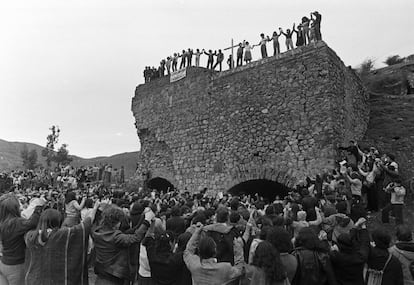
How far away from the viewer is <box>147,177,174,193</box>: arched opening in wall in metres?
18.4

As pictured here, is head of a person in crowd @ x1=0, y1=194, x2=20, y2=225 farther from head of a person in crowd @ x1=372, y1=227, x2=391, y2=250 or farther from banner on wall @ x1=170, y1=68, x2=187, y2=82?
banner on wall @ x1=170, y1=68, x2=187, y2=82

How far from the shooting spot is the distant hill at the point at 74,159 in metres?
41.4

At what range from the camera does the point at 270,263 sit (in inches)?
118

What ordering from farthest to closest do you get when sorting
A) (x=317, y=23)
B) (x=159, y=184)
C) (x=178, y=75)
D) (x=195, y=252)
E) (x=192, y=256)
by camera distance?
(x=159, y=184) → (x=178, y=75) → (x=317, y=23) → (x=195, y=252) → (x=192, y=256)

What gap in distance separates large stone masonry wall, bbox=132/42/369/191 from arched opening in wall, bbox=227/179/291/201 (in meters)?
0.49

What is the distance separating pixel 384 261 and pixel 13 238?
3973mm

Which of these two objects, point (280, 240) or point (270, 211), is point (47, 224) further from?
point (270, 211)

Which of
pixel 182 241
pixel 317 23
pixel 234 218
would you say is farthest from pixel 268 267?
pixel 317 23

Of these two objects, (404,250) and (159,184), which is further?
(159,184)

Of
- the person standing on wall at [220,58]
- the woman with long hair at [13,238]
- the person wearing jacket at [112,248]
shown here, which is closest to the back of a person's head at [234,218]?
the person wearing jacket at [112,248]

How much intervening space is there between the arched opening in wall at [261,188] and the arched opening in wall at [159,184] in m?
4.85

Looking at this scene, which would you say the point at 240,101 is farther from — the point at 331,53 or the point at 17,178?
the point at 17,178

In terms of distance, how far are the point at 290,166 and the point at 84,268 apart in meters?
9.41

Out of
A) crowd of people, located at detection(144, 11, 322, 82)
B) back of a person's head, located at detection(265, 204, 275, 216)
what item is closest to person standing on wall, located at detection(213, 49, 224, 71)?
crowd of people, located at detection(144, 11, 322, 82)
